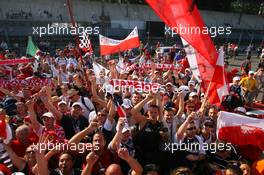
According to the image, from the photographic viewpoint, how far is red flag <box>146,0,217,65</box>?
5.65m

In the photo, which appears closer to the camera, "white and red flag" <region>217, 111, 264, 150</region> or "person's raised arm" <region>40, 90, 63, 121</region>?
"white and red flag" <region>217, 111, 264, 150</region>

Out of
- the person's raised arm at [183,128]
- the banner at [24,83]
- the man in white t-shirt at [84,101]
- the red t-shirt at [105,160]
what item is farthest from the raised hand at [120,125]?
the banner at [24,83]

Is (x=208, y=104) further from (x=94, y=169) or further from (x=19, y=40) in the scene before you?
(x=19, y=40)

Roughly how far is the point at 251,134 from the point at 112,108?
1889 millimetres

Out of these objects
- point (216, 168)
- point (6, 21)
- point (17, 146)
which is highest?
point (6, 21)

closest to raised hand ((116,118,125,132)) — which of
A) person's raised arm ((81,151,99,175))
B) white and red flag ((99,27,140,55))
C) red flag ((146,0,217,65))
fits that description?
person's raised arm ((81,151,99,175))

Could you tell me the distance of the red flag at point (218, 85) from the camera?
5621mm

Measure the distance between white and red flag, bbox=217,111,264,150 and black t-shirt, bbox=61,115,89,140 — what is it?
1903 millimetres

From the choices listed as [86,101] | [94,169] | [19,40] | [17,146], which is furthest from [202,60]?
[19,40]

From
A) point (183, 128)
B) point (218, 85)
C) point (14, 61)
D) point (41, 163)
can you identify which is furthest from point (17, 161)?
point (14, 61)

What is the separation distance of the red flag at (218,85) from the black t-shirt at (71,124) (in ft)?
6.31

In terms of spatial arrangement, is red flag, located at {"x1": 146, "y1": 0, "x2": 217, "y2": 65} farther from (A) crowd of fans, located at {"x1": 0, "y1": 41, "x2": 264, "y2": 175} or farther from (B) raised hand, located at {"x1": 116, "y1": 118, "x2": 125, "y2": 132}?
(B) raised hand, located at {"x1": 116, "y1": 118, "x2": 125, "y2": 132}

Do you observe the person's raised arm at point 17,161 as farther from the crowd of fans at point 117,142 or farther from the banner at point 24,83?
the banner at point 24,83

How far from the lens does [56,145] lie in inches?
168
